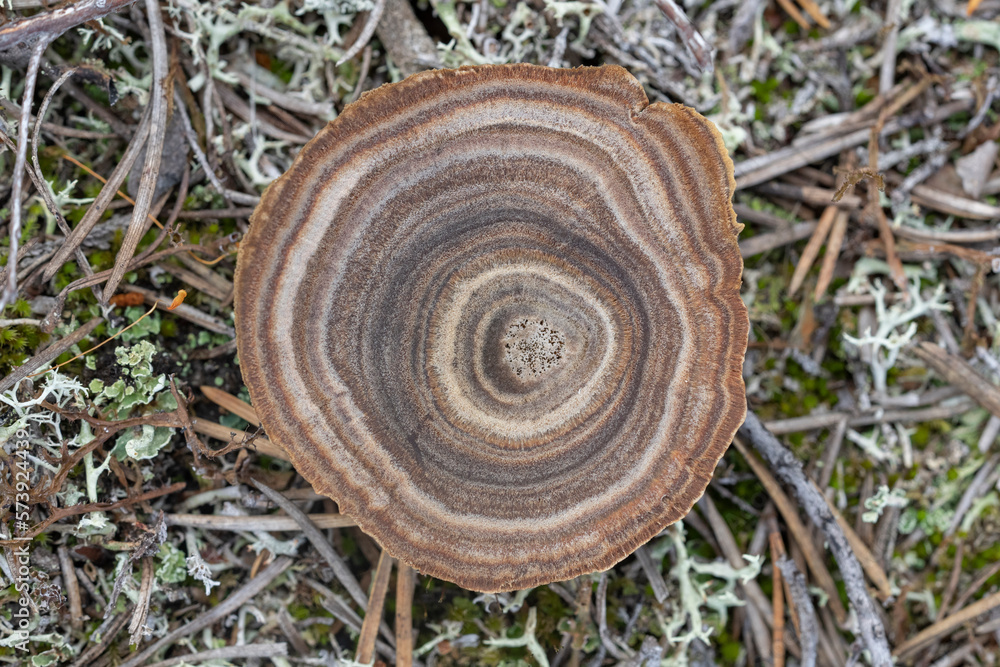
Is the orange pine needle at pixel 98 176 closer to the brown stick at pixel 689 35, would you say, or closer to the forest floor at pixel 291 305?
the forest floor at pixel 291 305

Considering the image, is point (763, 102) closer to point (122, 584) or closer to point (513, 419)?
point (513, 419)

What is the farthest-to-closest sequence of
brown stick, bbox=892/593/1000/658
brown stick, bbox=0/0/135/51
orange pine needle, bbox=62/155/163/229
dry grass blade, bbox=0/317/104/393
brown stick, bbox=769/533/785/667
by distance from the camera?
brown stick, bbox=892/593/1000/658 → brown stick, bbox=769/533/785/667 → orange pine needle, bbox=62/155/163/229 → dry grass blade, bbox=0/317/104/393 → brown stick, bbox=0/0/135/51

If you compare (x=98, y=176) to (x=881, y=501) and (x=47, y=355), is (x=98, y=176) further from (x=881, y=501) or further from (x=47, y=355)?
(x=881, y=501)

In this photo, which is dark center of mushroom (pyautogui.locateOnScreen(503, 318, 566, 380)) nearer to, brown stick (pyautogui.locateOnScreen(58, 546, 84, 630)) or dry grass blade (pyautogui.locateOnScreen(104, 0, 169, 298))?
dry grass blade (pyautogui.locateOnScreen(104, 0, 169, 298))

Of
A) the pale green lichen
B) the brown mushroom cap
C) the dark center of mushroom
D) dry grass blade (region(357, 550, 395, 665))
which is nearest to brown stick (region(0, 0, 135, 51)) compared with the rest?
the brown mushroom cap

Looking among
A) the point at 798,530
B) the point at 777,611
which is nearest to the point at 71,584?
the point at 777,611

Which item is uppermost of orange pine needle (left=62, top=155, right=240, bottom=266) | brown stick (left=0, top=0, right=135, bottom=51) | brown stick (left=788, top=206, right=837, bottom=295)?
brown stick (left=0, top=0, right=135, bottom=51)

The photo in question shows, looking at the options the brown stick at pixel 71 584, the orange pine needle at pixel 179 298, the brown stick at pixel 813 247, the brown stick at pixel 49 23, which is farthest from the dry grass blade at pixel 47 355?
the brown stick at pixel 813 247
